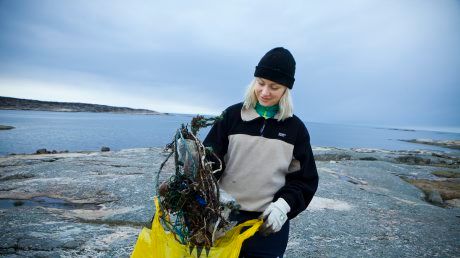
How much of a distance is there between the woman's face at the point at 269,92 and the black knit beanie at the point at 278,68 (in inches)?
1.7

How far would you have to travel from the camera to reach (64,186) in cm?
872

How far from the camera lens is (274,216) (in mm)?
2096

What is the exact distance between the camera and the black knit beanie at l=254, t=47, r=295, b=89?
2357 mm

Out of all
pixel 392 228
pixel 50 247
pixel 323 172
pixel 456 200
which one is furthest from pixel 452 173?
pixel 50 247

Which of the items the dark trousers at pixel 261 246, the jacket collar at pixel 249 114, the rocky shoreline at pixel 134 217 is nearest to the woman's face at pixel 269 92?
the jacket collar at pixel 249 114

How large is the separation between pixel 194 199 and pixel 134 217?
525 cm

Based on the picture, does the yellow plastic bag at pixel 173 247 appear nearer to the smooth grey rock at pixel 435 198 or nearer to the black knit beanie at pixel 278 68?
the black knit beanie at pixel 278 68

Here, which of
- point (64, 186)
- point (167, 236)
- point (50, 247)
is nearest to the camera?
point (167, 236)

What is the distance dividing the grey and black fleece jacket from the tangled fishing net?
1.51 ft

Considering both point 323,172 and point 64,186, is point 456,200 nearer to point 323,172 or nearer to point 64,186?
point 323,172

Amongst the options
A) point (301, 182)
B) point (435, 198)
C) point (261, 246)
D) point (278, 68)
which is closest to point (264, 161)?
point (301, 182)

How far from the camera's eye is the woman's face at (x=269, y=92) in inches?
93.0

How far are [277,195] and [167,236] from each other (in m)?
0.93

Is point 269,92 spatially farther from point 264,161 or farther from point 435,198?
point 435,198
